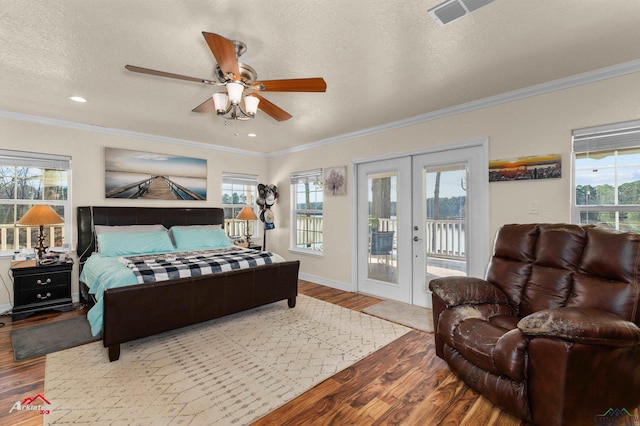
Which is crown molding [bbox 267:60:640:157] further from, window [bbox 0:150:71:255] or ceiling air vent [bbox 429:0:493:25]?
window [bbox 0:150:71:255]

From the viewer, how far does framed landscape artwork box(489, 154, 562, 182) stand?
2.73 m

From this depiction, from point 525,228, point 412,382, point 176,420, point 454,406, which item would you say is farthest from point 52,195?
point 525,228

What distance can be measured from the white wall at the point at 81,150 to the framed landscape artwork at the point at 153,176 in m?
0.08

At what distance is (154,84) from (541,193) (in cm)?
382

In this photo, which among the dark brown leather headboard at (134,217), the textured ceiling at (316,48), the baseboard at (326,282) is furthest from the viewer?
the baseboard at (326,282)

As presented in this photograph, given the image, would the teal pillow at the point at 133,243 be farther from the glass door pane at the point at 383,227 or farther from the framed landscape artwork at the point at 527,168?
the framed landscape artwork at the point at 527,168

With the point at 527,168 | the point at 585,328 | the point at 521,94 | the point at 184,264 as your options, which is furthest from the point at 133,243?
the point at 521,94

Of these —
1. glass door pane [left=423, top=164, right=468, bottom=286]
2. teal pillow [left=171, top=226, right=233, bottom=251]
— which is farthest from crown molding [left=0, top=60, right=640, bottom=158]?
teal pillow [left=171, top=226, right=233, bottom=251]

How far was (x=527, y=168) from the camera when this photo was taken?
2879 millimetres

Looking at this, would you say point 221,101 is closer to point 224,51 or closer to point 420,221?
point 224,51

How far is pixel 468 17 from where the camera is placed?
1.79m

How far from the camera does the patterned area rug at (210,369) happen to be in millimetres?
1851

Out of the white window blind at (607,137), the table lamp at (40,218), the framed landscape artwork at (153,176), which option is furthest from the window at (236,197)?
the white window blind at (607,137)

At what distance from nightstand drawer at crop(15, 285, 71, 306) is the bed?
0.18m
